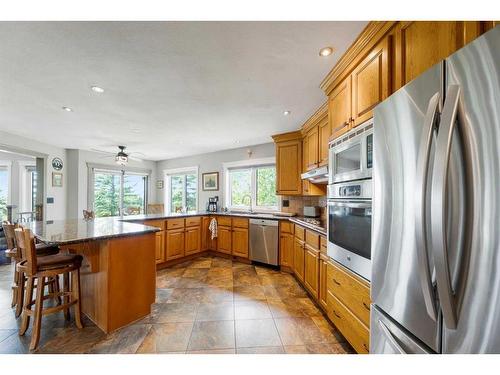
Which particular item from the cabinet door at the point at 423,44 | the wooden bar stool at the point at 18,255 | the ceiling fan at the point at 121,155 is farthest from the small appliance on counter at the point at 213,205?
the cabinet door at the point at 423,44

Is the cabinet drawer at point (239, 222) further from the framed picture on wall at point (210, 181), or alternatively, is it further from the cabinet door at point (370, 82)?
the cabinet door at point (370, 82)

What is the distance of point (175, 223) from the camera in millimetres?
3900

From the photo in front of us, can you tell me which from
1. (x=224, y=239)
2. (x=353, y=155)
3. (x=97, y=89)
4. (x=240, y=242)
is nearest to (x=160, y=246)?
(x=224, y=239)

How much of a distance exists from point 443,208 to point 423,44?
0.92 meters

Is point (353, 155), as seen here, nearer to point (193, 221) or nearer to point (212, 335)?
point (212, 335)

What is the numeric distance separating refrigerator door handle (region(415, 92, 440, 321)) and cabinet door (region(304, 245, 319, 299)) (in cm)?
166

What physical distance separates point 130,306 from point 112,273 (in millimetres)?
412

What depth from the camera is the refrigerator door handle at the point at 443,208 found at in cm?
67

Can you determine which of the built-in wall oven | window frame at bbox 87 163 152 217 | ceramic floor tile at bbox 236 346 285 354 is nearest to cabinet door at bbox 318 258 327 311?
the built-in wall oven

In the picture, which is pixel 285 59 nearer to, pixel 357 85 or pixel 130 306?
pixel 357 85

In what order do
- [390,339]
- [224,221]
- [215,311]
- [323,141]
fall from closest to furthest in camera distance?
[390,339] → [215,311] → [323,141] → [224,221]

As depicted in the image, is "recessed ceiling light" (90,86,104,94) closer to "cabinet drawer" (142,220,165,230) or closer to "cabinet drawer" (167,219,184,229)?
"cabinet drawer" (142,220,165,230)

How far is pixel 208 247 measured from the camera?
4480 mm

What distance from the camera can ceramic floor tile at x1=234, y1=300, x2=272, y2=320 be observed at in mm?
2182
